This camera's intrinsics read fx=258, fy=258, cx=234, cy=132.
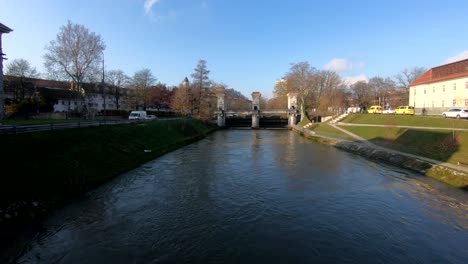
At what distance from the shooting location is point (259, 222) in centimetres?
1077

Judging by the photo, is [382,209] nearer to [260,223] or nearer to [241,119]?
[260,223]

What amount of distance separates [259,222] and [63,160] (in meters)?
12.2

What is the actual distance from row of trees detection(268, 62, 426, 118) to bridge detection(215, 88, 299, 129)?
267 cm

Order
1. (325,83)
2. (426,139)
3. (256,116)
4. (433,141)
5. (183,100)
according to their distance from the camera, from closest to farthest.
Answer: (433,141) → (426,139) → (183,100) → (256,116) → (325,83)

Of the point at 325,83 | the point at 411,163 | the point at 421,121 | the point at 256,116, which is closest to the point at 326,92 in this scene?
the point at 325,83

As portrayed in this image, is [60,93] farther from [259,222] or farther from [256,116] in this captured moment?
[259,222]

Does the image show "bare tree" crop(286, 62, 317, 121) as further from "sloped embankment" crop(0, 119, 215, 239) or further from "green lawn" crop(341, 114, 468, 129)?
"sloped embankment" crop(0, 119, 215, 239)

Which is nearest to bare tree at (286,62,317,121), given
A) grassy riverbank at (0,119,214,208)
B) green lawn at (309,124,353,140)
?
green lawn at (309,124,353,140)

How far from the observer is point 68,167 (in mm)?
14930

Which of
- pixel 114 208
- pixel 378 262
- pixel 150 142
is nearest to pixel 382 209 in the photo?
pixel 378 262

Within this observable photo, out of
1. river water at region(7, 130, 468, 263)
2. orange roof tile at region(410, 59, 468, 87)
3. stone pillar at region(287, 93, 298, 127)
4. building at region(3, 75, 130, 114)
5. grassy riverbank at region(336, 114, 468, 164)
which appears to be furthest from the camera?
stone pillar at region(287, 93, 298, 127)

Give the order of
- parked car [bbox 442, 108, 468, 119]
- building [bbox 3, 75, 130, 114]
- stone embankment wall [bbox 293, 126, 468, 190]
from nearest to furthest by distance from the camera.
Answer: stone embankment wall [bbox 293, 126, 468, 190]
parked car [bbox 442, 108, 468, 119]
building [bbox 3, 75, 130, 114]

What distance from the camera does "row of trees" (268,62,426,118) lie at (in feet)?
234

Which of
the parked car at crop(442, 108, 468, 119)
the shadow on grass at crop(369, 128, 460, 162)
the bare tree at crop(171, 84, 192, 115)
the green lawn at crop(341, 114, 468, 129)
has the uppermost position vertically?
the bare tree at crop(171, 84, 192, 115)
